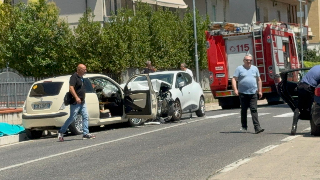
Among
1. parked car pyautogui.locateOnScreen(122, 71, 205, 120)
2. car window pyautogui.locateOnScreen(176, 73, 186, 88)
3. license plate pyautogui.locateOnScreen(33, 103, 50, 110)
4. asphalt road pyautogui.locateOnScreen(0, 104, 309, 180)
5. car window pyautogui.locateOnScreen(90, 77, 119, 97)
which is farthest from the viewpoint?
car window pyautogui.locateOnScreen(176, 73, 186, 88)

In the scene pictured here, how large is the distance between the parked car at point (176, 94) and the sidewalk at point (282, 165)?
26.2 feet

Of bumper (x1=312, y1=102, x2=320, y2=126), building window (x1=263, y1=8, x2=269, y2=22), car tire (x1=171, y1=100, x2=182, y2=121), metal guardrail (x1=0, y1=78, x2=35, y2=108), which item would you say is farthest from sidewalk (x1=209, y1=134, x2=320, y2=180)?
building window (x1=263, y1=8, x2=269, y2=22)

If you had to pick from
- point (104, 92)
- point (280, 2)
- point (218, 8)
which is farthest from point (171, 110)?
point (280, 2)

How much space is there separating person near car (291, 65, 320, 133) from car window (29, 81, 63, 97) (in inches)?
250

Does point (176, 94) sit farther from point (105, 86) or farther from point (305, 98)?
point (305, 98)

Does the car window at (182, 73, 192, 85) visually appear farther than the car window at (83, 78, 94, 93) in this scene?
Yes

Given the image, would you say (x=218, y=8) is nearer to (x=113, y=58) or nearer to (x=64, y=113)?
(x=113, y=58)

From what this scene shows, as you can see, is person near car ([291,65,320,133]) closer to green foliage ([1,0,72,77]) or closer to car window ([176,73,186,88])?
car window ([176,73,186,88])

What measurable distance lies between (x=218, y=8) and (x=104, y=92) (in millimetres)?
36903

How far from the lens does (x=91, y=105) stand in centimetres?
1803

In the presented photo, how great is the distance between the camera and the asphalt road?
10211 mm

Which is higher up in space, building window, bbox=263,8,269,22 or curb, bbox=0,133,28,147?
building window, bbox=263,8,269,22

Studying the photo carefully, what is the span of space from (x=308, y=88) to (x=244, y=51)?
1322 centimetres

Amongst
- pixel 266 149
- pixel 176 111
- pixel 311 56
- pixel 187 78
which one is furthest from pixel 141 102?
pixel 311 56
